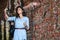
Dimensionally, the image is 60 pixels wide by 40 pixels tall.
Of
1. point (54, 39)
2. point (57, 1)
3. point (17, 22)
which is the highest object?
point (57, 1)

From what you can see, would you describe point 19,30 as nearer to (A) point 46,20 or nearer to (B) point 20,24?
(B) point 20,24

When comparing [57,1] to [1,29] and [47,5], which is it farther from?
[1,29]

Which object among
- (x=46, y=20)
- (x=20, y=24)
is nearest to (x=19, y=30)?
(x=20, y=24)

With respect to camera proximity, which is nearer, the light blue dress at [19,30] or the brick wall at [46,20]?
the light blue dress at [19,30]

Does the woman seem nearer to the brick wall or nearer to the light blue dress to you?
the light blue dress

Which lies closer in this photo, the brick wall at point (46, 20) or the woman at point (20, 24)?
the woman at point (20, 24)

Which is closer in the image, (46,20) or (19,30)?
(19,30)

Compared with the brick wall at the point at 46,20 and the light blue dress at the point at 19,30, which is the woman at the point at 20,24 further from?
the brick wall at the point at 46,20

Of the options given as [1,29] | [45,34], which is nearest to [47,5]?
[45,34]

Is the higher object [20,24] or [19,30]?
[20,24]

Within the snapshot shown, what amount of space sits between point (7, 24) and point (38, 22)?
717 mm

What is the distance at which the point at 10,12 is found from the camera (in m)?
6.45

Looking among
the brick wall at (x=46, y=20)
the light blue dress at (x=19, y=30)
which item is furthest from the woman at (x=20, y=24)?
the brick wall at (x=46, y=20)

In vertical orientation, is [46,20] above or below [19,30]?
above
